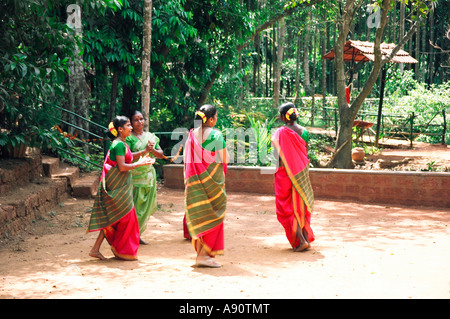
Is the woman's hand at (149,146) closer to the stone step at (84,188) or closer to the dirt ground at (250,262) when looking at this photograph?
the dirt ground at (250,262)

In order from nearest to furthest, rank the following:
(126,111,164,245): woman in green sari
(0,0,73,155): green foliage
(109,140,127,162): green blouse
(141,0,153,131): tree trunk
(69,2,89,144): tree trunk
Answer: (109,140,127,162): green blouse < (126,111,164,245): woman in green sari < (0,0,73,155): green foliage < (141,0,153,131): tree trunk < (69,2,89,144): tree trunk

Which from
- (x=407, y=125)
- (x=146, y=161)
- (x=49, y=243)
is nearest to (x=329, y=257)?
(x=146, y=161)

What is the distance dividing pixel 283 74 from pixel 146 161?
3947 centimetres

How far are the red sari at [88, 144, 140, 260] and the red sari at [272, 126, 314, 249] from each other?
175 cm

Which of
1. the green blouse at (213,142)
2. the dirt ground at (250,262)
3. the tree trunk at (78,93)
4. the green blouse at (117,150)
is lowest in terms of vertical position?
the dirt ground at (250,262)

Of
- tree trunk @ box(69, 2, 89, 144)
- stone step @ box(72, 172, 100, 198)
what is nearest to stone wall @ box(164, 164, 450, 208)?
stone step @ box(72, 172, 100, 198)

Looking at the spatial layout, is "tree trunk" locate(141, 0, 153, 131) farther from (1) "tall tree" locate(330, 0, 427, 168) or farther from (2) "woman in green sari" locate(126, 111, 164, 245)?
(1) "tall tree" locate(330, 0, 427, 168)

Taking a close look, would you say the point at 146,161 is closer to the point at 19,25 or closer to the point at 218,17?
the point at 19,25

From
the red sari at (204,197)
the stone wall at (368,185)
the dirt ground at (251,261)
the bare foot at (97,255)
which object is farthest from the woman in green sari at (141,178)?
the stone wall at (368,185)

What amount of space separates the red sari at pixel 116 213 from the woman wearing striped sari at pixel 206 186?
700 millimetres

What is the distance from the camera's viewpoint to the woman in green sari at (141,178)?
6.46 meters

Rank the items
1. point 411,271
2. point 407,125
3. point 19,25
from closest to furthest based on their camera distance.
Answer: point 411,271, point 19,25, point 407,125

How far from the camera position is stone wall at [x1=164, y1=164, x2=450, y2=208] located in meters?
8.99

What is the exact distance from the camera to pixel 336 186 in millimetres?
9727
